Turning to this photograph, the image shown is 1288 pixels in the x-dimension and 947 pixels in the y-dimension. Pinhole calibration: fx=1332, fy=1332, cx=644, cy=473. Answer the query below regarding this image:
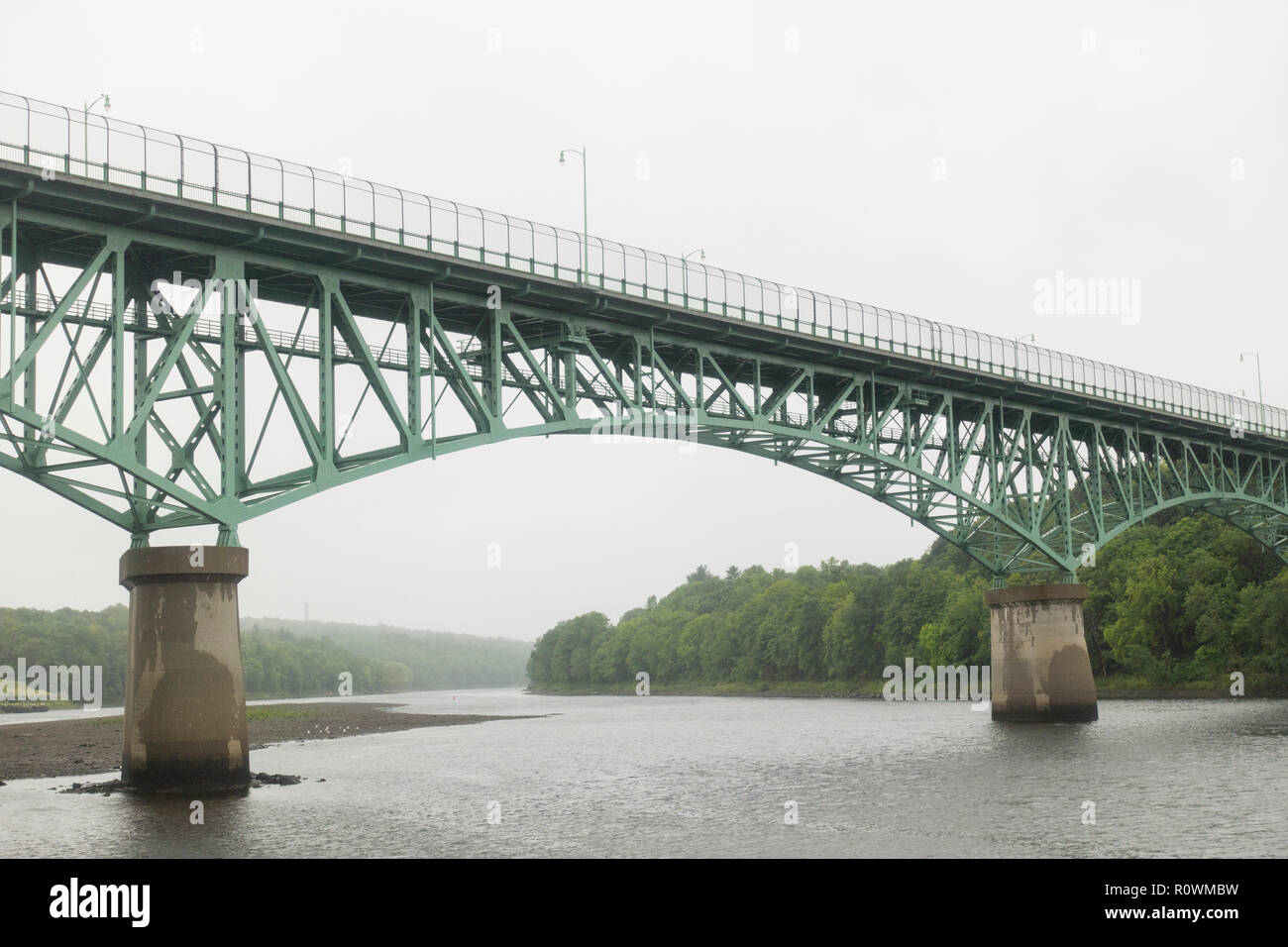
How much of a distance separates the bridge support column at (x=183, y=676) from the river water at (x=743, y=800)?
1.16 m

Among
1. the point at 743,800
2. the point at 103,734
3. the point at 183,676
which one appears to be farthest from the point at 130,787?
the point at 103,734

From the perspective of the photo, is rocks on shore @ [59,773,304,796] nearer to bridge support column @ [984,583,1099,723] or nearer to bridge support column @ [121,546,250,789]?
bridge support column @ [121,546,250,789]

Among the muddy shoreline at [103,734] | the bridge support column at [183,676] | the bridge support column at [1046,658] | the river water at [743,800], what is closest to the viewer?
the river water at [743,800]

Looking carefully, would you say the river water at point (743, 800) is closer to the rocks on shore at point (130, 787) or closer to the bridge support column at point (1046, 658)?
the rocks on shore at point (130, 787)

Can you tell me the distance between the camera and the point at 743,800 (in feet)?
133

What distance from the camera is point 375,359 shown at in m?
42.8

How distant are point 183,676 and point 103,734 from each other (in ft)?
127

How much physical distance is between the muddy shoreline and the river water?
4.46 metres

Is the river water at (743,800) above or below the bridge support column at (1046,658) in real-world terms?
below

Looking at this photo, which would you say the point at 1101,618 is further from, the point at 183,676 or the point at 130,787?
the point at 130,787

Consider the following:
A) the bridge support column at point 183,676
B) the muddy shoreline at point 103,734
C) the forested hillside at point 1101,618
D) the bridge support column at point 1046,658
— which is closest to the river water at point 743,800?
the bridge support column at point 183,676

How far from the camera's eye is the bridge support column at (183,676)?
3581cm

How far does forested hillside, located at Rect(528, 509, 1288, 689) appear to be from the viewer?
97188 mm
